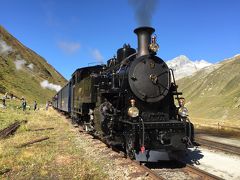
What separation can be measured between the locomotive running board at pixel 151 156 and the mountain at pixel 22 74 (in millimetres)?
73751

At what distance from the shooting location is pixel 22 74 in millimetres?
100125

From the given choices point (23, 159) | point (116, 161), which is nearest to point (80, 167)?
point (116, 161)

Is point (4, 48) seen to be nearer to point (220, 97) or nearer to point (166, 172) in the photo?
point (220, 97)

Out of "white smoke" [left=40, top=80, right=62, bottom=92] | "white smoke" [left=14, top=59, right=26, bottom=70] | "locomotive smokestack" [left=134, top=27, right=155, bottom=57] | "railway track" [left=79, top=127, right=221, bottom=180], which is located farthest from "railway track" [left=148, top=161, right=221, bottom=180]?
"white smoke" [left=40, top=80, right=62, bottom=92]

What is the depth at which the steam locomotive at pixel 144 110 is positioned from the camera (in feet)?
32.8

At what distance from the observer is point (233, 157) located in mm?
11562

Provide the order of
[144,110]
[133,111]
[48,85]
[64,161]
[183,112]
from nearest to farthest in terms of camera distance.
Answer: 1. [133,111]
2. [64,161]
3. [144,110]
4. [183,112]
5. [48,85]

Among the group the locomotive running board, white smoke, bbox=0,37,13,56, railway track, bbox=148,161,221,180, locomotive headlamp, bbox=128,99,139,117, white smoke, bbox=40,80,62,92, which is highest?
white smoke, bbox=0,37,13,56

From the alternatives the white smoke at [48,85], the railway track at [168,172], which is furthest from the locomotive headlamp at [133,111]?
the white smoke at [48,85]

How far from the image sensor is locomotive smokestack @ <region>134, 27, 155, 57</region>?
11.3m

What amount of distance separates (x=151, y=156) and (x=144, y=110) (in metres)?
1.71

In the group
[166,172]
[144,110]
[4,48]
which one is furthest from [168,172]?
Result: [4,48]

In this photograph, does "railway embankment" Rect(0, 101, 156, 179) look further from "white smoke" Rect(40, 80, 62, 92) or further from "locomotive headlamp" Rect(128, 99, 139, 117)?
"white smoke" Rect(40, 80, 62, 92)

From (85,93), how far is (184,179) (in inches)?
321
